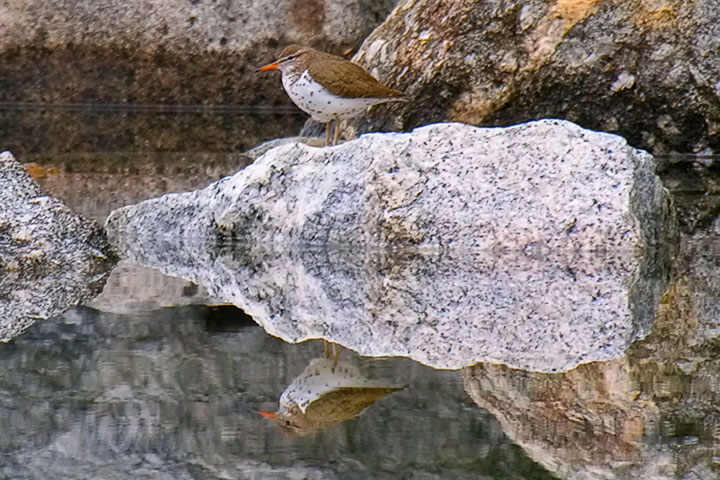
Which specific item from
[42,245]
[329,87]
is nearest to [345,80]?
[329,87]

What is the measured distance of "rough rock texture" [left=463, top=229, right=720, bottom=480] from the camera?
9.20ft

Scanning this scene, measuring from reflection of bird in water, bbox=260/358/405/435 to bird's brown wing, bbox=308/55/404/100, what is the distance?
13.2 ft

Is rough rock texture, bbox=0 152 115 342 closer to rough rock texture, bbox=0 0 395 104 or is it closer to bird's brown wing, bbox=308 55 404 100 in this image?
bird's brown wing, bbox=308 55 404 100

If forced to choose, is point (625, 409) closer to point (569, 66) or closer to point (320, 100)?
point (320, 100)

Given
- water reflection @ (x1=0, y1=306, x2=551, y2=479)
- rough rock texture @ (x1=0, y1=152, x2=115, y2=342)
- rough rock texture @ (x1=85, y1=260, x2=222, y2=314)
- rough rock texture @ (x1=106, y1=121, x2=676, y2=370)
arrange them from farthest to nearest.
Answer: rough rock texture @ (x1=0, y1=152, x2=115, y2=342), rough rock texture @ (x1=106, y1=121, x2=676, y2=370), rough rock texture @ (x1=85, y1=260, x2=222, y2=314), water reflection @ (x1=0, y1=306, x2=551, y2=479)

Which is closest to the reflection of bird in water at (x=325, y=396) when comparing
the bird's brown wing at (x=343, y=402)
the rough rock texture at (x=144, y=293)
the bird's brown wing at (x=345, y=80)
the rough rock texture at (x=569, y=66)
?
the bird's brown wing at (x=343, y=402)

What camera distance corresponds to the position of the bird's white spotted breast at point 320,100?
24.8ft

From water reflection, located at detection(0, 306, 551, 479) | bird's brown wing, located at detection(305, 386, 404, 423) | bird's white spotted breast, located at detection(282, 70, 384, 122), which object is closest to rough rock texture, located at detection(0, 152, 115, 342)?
water reflection, located at detection(0, 306, 551, 479)

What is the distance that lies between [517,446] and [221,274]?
98.9 inches

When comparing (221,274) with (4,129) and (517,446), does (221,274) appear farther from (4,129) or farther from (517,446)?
(4,129)

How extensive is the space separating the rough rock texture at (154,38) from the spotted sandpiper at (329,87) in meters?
5.52

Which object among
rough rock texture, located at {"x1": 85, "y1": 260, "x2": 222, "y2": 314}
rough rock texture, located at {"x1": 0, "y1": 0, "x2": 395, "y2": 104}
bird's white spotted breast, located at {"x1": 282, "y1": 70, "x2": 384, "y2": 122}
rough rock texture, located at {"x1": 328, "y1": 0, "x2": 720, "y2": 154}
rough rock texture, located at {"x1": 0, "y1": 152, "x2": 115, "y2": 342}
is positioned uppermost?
rough rock texture, located at {"x1": 0, "y1": 0, "x2": 395, "y2": 104}

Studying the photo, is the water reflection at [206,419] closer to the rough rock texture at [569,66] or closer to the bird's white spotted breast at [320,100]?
the bird's white spotted breast at [320,100]

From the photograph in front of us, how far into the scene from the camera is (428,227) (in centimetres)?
556
